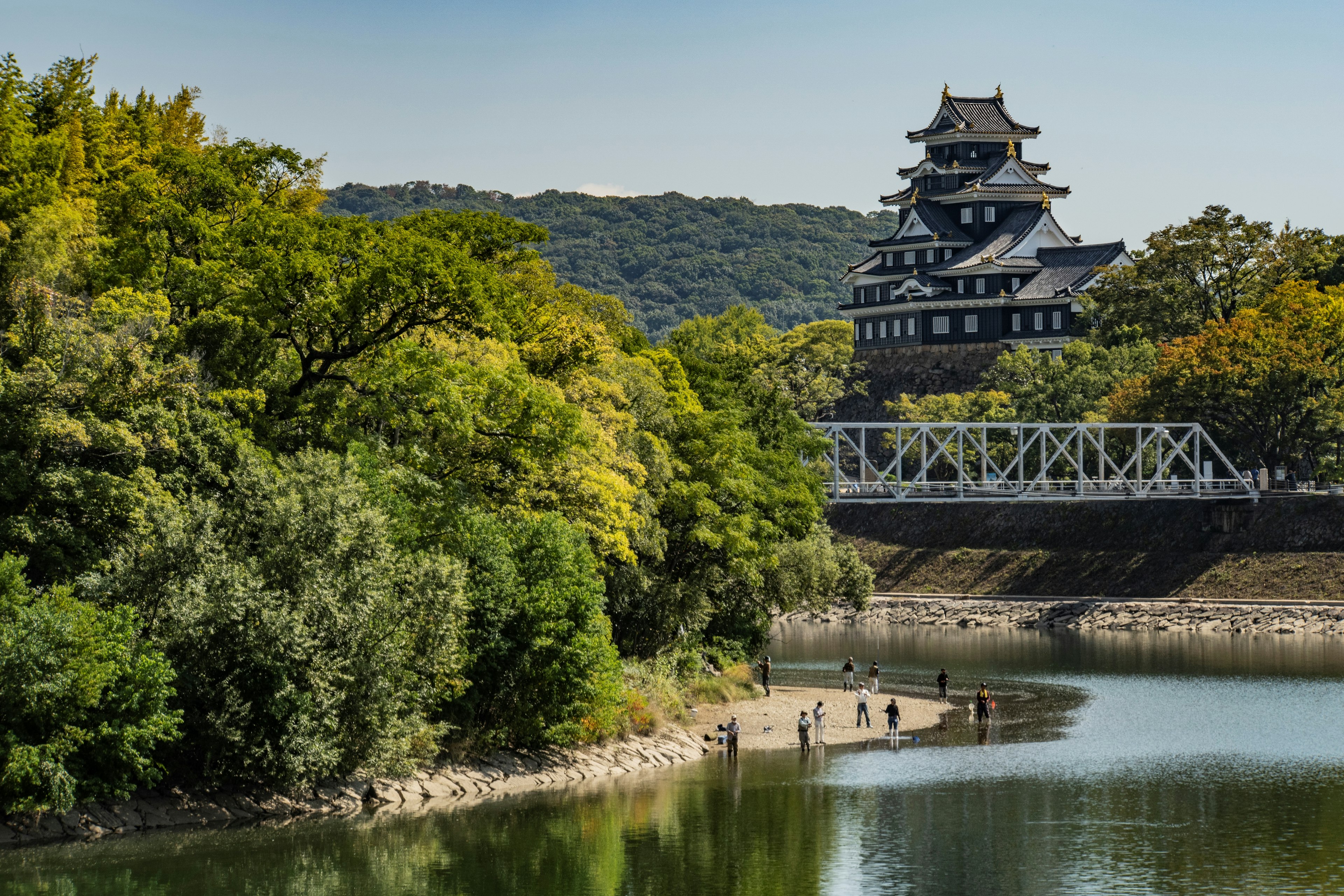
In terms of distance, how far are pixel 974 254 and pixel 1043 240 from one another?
18.3 ft

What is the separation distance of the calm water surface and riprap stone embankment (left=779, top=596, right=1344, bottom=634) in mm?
28399

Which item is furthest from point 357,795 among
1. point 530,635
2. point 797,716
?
point 797,716

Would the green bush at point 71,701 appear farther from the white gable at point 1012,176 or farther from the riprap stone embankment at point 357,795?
the white gable at point 1012,176

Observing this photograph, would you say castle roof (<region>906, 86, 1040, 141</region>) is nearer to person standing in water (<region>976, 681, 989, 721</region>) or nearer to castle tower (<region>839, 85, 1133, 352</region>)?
castle tower (<region>839, 85, 1133, 352</region>)

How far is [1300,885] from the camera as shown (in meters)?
27.2

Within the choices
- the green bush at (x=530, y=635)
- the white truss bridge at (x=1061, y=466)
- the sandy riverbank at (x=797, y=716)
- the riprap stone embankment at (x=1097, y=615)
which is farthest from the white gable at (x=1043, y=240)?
the green bush at (x=530, y=635)

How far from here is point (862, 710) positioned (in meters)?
48.7

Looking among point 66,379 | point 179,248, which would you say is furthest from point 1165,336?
point 66,379

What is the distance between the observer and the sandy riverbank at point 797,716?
45.8 metres

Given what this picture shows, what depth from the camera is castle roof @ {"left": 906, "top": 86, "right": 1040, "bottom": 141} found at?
4852 inches

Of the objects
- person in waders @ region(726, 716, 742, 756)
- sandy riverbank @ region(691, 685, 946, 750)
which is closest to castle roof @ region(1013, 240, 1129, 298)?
sandy riverbank @ region(691, 685, 946, 750)

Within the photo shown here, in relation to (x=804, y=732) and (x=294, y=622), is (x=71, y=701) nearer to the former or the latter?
(x=294, y=622)

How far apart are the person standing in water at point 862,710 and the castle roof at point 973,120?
275ft

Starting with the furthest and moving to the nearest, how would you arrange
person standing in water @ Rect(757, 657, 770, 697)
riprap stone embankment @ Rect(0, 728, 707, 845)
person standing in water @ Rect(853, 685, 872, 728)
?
person standing in water @ Rect(757, 657, 770, 697) → person standing in water @ Rect(853, 685, 872, 728) → riprap stone embankment @ Rect(0, 728, 707, 845)
